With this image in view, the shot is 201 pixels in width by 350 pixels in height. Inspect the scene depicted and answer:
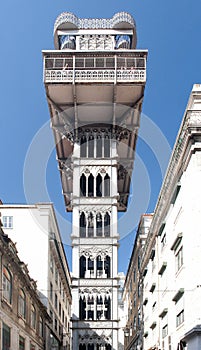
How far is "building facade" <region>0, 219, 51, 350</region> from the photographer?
33625 mm

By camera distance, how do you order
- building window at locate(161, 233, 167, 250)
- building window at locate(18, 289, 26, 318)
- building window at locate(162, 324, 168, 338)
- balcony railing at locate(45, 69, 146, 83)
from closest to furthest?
building window at locate(162, 324, 168, 338)
building window at locate(18, 289, 26, 318)
building window at locate(161, 233, 167, 250)
balcony railing at locate(45, 69, 146, 83)

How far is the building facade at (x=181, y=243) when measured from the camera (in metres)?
28.5

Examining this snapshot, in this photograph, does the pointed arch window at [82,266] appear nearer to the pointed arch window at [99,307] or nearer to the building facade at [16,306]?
the pointed arch window at [99,307]

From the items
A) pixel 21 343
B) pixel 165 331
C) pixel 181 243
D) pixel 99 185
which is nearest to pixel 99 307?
pixel 99 185

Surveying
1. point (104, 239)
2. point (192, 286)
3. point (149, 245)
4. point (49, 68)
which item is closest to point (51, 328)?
point (104, 239)

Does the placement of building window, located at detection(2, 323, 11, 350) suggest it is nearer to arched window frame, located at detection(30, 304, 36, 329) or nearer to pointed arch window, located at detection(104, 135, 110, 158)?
arched window frame, located at detection(30, 304, 36, 329)

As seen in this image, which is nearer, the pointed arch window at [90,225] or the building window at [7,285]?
the building window at [7,285]

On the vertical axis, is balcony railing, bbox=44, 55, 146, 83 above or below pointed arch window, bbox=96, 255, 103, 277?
above

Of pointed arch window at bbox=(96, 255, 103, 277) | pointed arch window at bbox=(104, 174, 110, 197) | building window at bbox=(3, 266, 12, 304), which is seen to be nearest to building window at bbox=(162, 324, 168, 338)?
building window at bbox=(3, 266, 12, 304)

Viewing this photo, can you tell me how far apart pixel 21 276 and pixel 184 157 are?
1704 cm

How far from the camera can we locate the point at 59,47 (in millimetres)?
72312

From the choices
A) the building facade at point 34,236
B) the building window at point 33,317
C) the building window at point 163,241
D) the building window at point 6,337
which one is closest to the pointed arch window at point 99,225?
the building facade at point 34,236

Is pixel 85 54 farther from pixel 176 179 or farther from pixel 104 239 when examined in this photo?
pixel 176 179

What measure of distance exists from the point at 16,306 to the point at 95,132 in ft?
115
